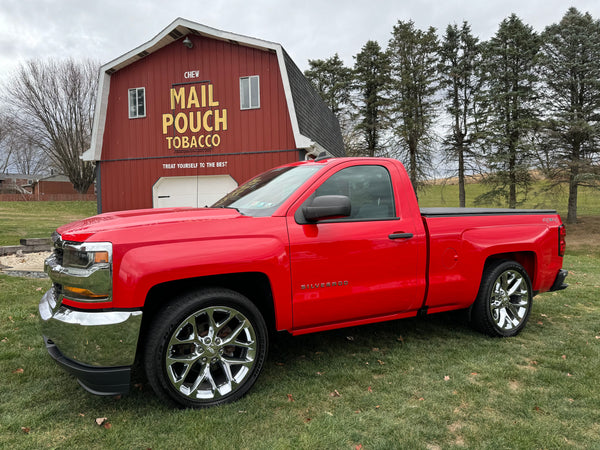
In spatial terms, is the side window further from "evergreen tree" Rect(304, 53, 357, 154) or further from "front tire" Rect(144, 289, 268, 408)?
"evergreen tree" Rect(304, 53, 357, 154)

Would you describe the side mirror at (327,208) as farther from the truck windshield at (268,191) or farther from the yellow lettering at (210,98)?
the yellow lettering at (210,98)

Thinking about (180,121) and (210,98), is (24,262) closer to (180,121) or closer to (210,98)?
(180,121)

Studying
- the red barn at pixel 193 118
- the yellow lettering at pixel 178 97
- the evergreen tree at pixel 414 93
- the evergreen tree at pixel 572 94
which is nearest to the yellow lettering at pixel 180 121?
the red barn at pixel 193 118

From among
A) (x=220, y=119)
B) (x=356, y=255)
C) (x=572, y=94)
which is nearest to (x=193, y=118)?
(x=220, y=119)

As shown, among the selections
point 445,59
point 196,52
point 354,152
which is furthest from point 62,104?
point 445,59

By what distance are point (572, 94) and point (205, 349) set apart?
29134 mm

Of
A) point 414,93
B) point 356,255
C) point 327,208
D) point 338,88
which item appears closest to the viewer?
point 327,208

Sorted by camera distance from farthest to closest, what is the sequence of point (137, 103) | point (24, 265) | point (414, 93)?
point (414, 93)
point (137, 103)
point (24, 265)

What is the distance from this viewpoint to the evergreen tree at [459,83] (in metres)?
28.2

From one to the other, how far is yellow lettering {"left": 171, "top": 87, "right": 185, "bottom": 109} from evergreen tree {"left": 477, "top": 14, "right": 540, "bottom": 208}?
18664 mm

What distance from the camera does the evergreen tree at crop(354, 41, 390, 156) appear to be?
30922mm

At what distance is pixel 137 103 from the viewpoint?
1439cm

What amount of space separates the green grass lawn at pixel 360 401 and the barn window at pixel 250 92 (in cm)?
1063

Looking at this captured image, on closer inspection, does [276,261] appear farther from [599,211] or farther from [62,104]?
[62,104]
